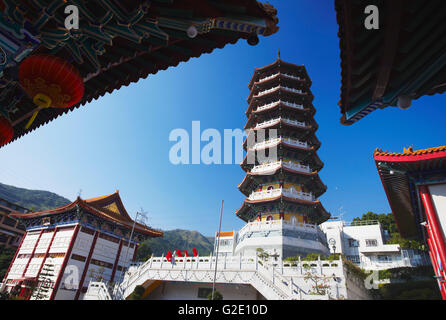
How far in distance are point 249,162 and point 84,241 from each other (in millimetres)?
16841

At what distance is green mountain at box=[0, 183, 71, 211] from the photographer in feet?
315

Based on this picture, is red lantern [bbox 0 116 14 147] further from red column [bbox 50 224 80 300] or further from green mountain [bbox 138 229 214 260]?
green mountain [bbox 138 229 214 260]

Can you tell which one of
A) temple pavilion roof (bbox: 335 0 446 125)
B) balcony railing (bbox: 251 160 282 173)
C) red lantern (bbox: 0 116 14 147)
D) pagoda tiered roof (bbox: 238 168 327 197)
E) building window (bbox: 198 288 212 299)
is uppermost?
balcony railing (bbox: 251 160 282 173)

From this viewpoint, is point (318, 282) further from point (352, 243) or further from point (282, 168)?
point (352, 243)

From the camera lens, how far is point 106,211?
23.8 metres

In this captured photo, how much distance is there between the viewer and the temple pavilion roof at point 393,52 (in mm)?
3121

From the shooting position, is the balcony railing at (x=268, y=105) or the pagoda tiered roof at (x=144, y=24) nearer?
the pagoda tiered roof at (x=144, y=24)

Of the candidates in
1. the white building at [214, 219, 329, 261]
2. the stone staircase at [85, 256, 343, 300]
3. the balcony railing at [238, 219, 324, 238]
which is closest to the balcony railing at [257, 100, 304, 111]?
the white building at [214, 219, 329, 261]

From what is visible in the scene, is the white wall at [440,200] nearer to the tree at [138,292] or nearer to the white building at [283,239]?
the white building at [283,239]

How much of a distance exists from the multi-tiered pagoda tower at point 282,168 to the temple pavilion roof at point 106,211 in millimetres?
10307

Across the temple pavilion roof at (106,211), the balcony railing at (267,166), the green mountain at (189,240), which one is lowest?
the temple pavilion roof at (106,211)

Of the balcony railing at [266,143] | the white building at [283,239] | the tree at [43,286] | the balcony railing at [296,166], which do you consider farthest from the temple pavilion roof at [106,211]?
the balcony railing at [296,166]

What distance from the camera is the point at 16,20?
3.77 metres

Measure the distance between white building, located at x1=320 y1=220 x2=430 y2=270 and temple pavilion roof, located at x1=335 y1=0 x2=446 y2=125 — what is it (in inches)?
985
